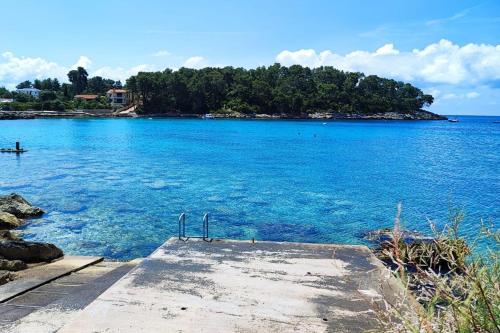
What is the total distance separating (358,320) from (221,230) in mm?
13424

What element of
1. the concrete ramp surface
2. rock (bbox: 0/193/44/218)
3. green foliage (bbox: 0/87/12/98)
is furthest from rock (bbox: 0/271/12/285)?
green foliage (bbox: 0/87/12/98)

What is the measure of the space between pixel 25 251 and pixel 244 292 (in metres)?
8.36

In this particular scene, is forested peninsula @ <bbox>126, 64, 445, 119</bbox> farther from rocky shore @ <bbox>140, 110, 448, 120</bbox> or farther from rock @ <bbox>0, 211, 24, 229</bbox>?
rock @ <bbox>0, 211, 24, 229</bbox>

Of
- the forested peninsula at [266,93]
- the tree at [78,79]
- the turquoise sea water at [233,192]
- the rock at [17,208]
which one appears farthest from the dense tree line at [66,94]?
the rock at [17,208]

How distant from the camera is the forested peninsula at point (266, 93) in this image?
449 feet

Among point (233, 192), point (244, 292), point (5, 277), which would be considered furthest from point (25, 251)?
point (233, 192)

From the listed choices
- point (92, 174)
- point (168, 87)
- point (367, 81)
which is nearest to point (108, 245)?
point (92, 174)

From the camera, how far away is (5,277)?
10531 millimetres

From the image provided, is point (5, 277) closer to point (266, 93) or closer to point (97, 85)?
point (266, 93)

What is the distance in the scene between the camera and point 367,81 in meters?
166

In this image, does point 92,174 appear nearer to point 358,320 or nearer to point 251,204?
point 251,204

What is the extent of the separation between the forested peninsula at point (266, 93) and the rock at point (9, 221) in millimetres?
112809

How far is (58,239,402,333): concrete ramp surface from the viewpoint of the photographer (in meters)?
6.65

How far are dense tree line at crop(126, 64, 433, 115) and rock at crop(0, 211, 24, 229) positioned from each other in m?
113
